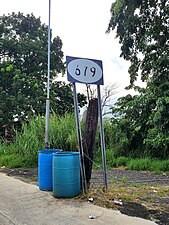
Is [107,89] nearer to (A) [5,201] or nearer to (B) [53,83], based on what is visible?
(B) [53,83]

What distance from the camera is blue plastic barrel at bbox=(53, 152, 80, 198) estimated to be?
3875 millimetres

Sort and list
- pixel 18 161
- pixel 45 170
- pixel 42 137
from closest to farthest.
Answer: pixel 45 170 → pixel 18 161 → pixel 42 137

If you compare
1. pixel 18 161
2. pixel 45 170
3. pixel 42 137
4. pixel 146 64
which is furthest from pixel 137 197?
pixel 146 64

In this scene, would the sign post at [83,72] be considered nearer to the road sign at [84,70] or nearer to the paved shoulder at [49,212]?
the road sign at [84,70]

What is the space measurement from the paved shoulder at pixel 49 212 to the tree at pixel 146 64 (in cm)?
379

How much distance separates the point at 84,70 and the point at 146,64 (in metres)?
4.56

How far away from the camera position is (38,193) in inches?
172

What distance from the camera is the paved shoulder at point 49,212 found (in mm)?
3061

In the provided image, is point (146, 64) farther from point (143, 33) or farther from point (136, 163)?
point (136, 163)

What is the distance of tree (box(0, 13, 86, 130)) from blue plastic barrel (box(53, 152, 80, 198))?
323 inches

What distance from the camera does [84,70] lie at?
4176 millimetres

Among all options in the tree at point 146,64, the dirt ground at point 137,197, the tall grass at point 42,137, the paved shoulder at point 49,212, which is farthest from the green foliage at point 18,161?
the paved shoulder at point 49,212

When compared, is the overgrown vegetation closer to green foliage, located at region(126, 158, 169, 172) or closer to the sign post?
green foliage, located at region(126, 158, 169, 172)

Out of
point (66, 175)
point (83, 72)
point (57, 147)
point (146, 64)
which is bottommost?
point (66, 175)
